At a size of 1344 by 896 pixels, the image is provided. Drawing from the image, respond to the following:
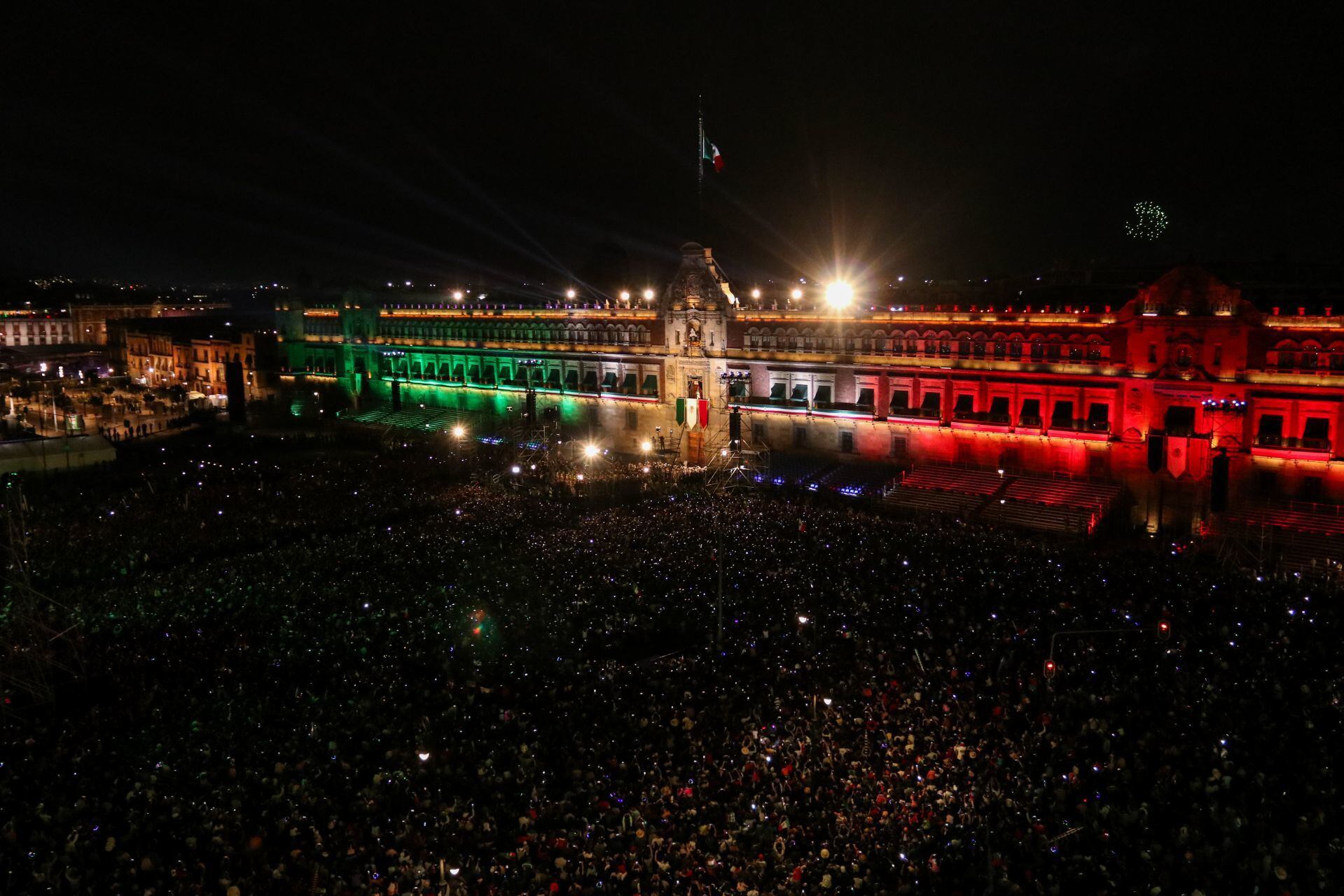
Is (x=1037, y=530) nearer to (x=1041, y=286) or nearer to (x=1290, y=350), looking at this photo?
(x=1290, y=350)

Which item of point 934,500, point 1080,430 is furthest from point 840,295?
point 1080,430

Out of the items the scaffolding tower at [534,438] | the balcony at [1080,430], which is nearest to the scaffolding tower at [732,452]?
the scaffolding tower at [534,438]

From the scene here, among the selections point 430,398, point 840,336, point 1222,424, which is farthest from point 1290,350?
point 430,398

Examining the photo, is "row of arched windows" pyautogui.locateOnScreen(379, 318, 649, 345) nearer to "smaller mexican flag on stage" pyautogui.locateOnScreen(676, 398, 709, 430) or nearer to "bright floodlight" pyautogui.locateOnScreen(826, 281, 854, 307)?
"smaller mexican flag on stage" pyautogui.locateOnScreen(676, 398, 709, 430)

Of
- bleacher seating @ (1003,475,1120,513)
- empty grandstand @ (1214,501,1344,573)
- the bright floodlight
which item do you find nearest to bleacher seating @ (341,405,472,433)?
the bright floodlight

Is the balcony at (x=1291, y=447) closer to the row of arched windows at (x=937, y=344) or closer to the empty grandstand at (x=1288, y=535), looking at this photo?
the empty grandstand at (x=1288, y=535)

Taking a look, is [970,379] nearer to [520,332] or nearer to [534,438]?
[534,438]
